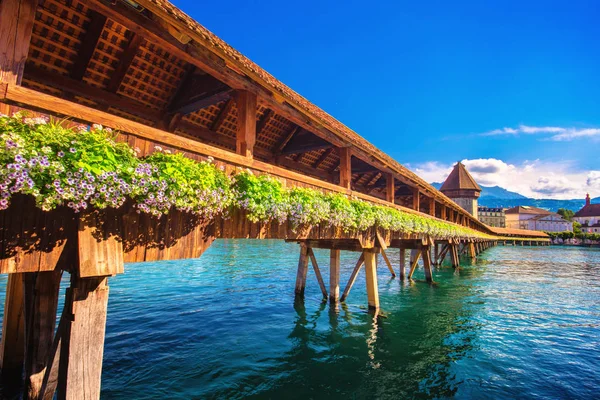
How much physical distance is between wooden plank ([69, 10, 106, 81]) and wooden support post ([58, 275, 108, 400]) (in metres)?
4.96

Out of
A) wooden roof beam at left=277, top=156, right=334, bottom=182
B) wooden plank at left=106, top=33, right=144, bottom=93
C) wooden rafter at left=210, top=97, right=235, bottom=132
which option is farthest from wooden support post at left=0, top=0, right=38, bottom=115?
wooden roof beam at left=277, top=156, right=334, bottom=182

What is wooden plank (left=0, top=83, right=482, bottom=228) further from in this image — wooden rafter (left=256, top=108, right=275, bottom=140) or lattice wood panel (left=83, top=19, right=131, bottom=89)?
wooden rafter (left=256, top=108, right=275, bottom=140)

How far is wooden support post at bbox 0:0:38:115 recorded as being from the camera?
3172 millimetres

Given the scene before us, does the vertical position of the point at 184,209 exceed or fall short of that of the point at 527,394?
it exceeds it

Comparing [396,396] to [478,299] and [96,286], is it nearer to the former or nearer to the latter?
[96,286]

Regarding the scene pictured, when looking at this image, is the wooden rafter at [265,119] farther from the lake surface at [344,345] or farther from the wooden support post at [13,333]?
the wooden support post at [13,333]

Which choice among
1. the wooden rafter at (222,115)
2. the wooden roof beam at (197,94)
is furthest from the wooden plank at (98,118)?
the wooden rafter at (222,115)

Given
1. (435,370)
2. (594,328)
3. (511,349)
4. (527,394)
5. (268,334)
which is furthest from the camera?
(594,328)

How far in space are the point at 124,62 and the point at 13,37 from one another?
376 cm

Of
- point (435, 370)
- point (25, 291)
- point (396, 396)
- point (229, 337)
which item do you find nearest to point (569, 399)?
point (435, 370)

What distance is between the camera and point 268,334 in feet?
28.4

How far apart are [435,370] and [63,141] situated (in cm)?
750

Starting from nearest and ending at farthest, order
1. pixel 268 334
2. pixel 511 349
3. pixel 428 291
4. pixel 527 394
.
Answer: pixel 527 394 → pixel 511 349 → pixel 268 334 → pixel 428 291

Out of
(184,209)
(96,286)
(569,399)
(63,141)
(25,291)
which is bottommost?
(569,399)
